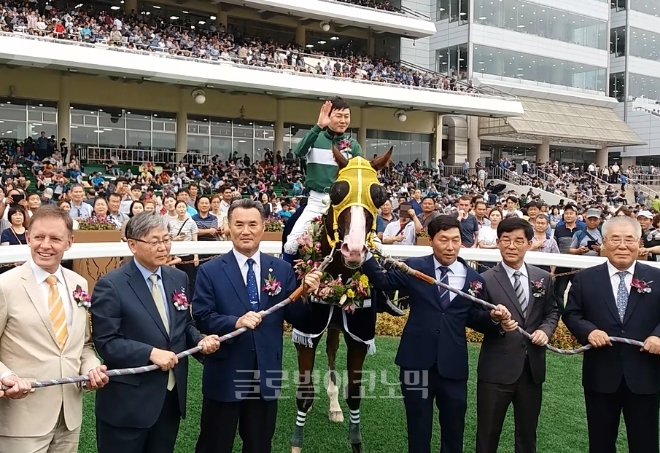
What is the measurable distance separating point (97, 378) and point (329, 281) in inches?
58.2

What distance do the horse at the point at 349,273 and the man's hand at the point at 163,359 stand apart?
1.03m

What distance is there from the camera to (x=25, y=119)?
64.6ft

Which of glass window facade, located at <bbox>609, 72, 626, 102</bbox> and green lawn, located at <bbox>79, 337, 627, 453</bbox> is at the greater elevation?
glass window facade, located at <bbox>609, 72, 626, 102</bbox>

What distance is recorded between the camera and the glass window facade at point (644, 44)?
123 ft

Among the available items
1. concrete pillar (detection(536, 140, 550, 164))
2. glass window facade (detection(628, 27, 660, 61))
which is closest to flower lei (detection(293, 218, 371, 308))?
concrete pillar (detection(536, 140, 550, 164))

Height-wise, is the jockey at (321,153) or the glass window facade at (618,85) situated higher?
the glass window facade at (618,85)

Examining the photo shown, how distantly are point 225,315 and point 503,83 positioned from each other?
3021 centimetres

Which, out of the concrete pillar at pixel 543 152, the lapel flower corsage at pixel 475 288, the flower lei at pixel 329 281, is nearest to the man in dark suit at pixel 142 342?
the flower lei at pixel 329 281

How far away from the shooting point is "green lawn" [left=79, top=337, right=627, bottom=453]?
14.1ft

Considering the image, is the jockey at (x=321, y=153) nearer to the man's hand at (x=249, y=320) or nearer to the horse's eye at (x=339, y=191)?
the horse's eye at (x=339, y=191)

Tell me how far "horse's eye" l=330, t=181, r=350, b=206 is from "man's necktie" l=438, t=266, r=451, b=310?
0.69m

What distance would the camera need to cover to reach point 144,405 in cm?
276

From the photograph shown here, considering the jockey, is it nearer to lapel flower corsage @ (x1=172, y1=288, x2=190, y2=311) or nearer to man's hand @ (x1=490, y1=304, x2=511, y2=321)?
lapel flower corsage @ (x1=172, y1=288, x2=190, y2=311)

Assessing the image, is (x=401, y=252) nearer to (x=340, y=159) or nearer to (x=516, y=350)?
(x=340, y=159)
